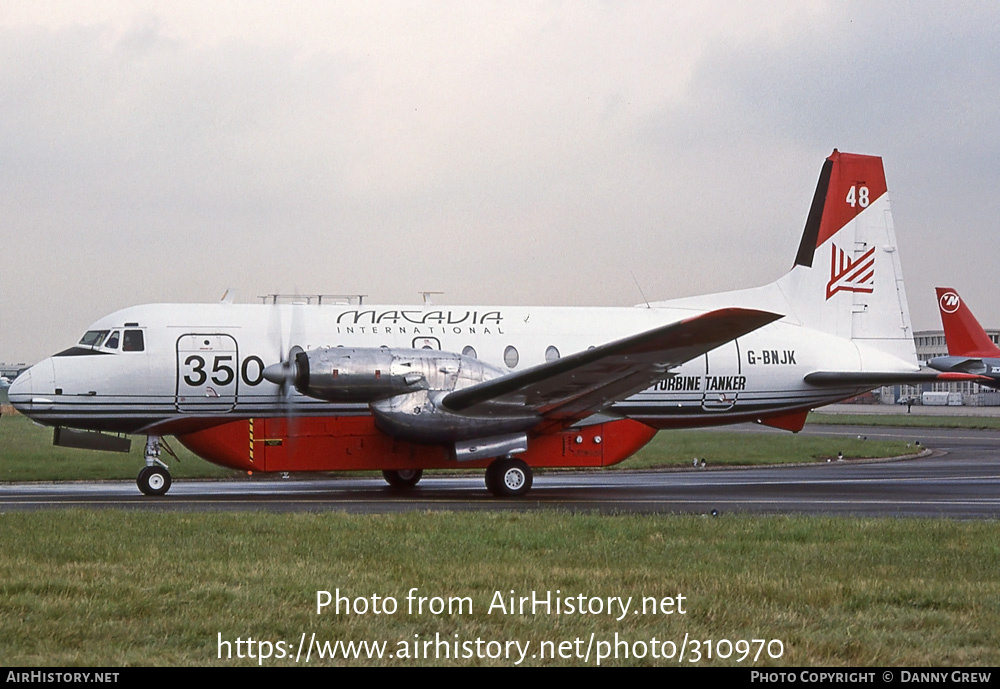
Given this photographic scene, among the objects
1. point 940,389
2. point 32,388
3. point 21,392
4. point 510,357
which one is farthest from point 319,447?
point 940,389

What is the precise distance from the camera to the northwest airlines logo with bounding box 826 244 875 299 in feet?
78.8

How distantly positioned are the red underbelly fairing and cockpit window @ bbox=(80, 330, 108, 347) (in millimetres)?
2166

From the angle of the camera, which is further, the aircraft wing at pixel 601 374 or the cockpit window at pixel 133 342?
the cockpit window at pixel 133 342

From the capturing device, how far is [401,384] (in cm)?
1833

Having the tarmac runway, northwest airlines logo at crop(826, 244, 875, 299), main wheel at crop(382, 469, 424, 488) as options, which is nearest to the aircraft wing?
the tarmac runway

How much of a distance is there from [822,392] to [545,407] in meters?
6.99

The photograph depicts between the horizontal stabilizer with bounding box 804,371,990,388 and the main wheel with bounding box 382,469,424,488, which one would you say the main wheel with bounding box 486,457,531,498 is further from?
the horizontal stabilizer with bounding box 804,371,990,388

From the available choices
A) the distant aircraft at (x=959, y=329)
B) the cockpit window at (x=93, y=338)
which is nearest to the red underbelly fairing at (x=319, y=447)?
the cockpit window at (x=93, y=338)

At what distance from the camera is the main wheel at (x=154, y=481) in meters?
18.7

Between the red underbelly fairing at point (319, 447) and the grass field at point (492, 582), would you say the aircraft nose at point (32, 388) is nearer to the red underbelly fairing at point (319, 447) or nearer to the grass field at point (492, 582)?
the red underbelly fairing at point (319, 447)

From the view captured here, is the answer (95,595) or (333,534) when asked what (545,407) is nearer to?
(333,534)

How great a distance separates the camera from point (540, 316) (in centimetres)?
2162

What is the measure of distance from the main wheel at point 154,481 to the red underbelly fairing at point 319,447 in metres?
0.83

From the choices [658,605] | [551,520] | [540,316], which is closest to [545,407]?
[540,316]
